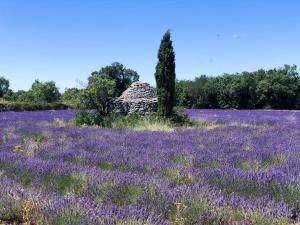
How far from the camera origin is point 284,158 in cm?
617

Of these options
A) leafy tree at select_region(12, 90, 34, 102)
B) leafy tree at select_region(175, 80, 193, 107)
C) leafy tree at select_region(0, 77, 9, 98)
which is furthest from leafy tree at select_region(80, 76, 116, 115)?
leafy tree at select_region(0, 77, 9, 98)

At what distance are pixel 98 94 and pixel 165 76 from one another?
A: 2.82 m

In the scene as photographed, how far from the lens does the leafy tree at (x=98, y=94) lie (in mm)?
16844

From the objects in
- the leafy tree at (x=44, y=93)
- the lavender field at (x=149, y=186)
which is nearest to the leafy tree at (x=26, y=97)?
the leafy tree at (x=44, y=93)

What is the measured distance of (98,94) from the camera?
17.0m

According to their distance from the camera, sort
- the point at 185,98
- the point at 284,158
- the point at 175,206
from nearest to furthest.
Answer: the point at 175,206 < the point at 284,158 < the point at 185,98

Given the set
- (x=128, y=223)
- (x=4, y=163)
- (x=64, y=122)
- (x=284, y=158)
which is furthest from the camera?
(x=64, y=122)

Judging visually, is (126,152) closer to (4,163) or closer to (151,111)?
(4,163)

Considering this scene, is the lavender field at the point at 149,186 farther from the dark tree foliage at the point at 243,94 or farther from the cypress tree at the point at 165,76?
the dark tree foliage at the point at 243,94

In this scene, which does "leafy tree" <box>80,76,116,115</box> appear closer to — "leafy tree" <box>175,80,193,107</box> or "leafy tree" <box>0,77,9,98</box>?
"leafy tree" <box>175,80,193,107</box>

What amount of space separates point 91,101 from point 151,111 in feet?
8.25

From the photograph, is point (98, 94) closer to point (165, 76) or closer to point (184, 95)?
point (165, 76)

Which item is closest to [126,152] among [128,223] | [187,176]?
[187,176]

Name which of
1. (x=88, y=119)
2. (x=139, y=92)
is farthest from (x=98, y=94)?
(x=139, y=92)
